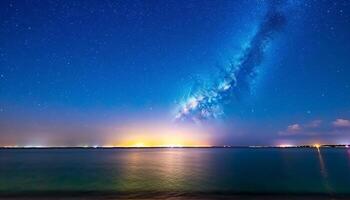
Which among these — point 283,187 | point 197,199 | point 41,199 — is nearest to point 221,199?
point 197,199

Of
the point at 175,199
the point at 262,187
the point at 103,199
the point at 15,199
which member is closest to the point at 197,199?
the point at 175,199

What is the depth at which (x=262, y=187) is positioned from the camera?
41.2m

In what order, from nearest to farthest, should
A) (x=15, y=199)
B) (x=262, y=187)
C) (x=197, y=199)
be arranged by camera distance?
(x=15, y=199) → (x=197, y=199) → (x=262, y=187)

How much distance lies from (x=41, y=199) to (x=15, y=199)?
1.85 m

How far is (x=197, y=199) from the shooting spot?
2634 cm

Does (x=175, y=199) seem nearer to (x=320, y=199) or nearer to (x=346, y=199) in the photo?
(x=320, y=199)

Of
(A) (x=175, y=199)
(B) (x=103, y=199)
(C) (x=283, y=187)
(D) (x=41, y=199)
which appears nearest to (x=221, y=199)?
(A) (x=175, y=199)

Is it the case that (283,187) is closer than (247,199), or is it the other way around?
(247,199)

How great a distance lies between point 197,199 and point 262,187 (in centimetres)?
1776

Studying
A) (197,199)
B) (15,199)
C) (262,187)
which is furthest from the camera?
(262,187)

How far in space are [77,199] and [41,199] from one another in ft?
9.00

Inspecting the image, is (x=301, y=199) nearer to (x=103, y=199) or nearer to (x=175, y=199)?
(x=175, y=199)

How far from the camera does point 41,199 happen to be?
2548cm

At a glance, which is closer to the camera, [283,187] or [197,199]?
[197,199]
